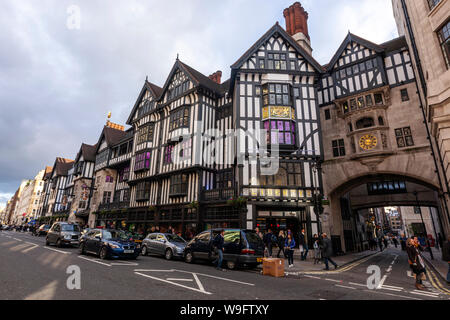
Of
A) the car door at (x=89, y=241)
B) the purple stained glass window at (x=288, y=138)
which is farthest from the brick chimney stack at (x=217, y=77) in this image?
the car door at (x=89, y=241)

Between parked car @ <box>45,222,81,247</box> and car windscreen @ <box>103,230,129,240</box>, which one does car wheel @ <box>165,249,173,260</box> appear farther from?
parked car @ <box>45,222,81,247</box>

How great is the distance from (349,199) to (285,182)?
13803 millimetres

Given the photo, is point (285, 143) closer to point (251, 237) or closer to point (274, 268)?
point (251, 237)

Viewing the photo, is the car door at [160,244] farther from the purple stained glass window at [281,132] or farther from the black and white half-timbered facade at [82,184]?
the black and white half-timbered facade at [82,184]

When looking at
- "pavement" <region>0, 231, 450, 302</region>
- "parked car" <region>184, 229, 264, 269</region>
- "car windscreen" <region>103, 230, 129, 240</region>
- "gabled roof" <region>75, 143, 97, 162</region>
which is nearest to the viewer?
"pavement" <region>0, 231, 450, 302</region>

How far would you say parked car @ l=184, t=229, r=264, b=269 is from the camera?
1059 cm

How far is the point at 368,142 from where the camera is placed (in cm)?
1952

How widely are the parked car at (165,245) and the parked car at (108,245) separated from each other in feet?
7.17

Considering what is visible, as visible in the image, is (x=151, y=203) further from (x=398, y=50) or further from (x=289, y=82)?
(x=398, y=50)

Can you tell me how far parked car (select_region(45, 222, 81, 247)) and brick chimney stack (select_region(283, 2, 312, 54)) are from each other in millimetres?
31650

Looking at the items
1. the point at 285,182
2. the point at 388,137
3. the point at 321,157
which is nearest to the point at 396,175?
the point at 388,137

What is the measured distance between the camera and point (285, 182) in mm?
18859

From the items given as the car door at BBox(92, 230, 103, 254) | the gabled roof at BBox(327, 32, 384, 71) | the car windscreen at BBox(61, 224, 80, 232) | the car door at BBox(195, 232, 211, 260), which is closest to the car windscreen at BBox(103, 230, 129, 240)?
the car door at BBox(92, 230, 103, 254)
